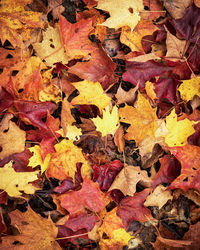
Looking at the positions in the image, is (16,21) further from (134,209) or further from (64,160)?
(134,209)

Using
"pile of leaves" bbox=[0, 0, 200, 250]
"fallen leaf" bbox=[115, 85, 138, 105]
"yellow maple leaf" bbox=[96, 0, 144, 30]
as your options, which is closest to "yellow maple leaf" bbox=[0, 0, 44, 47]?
"pile of leaves" bbox=[0, 0, 200, 250]

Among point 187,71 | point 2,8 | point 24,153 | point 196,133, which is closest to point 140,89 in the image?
point 187,71

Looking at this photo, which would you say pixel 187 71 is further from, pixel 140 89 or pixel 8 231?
pixel 8 231

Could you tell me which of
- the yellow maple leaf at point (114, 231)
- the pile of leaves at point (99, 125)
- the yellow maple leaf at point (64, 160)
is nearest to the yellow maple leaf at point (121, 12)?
the pile of leaves at point (99, 125)

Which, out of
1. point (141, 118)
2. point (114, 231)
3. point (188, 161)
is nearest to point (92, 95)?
point (141, 118)

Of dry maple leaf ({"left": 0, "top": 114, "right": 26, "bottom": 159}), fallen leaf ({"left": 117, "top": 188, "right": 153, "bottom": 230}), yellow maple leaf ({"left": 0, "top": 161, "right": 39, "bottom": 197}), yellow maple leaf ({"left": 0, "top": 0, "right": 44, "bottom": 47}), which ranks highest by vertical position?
yellow maple leaf ({"left": 0, "top": 0, "right": 44, "bottom": 47})

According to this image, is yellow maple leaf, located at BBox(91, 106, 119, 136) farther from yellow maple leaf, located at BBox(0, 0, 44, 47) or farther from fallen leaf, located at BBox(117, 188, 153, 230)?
yellow maple leaf, located at BBox(0, 0, 44, 47)
